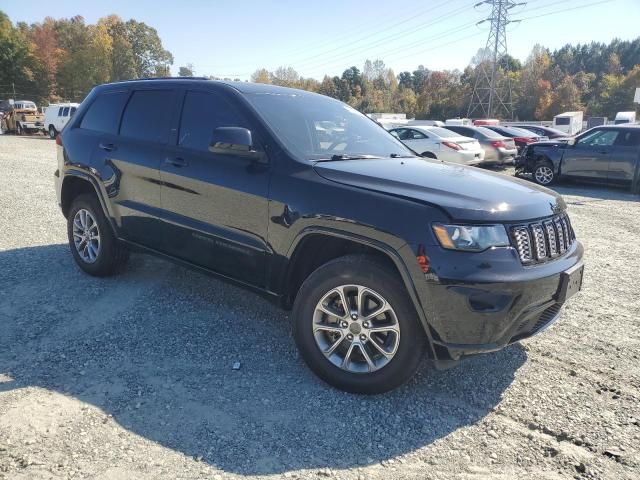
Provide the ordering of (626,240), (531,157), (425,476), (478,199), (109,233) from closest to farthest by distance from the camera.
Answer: (425,476)
(478,199)
(109,233)
(626,240)
(531,157)

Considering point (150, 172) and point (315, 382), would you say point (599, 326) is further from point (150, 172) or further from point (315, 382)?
point (150, 172)

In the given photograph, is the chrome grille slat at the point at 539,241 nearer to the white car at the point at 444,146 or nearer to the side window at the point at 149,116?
the side window at the point at 149,116

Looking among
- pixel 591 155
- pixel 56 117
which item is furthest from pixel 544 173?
pixel 56 117

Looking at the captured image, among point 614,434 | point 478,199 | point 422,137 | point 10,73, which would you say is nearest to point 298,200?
point 478,199

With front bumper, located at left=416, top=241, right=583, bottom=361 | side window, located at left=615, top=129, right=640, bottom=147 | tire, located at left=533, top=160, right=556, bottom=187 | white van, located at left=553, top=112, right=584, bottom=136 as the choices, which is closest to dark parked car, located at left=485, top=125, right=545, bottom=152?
tire, located at left=533, top=160, right=556, bottom=187

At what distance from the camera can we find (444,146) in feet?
46.4

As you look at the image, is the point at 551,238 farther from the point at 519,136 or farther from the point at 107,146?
the point at 519,136

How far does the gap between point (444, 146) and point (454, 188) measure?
11.6 meters

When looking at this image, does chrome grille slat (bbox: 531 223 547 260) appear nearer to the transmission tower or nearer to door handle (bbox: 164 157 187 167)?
door handle (bbox: 164 157 187 167)

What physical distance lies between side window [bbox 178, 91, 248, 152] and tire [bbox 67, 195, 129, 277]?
53.2 inches

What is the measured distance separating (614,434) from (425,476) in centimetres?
118

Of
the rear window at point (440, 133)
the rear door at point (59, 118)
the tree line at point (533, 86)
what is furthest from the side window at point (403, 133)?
the tree line at point (533, 86)

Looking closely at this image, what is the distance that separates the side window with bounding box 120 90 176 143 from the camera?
4238 millimetres

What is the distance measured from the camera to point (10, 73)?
70000 mm
